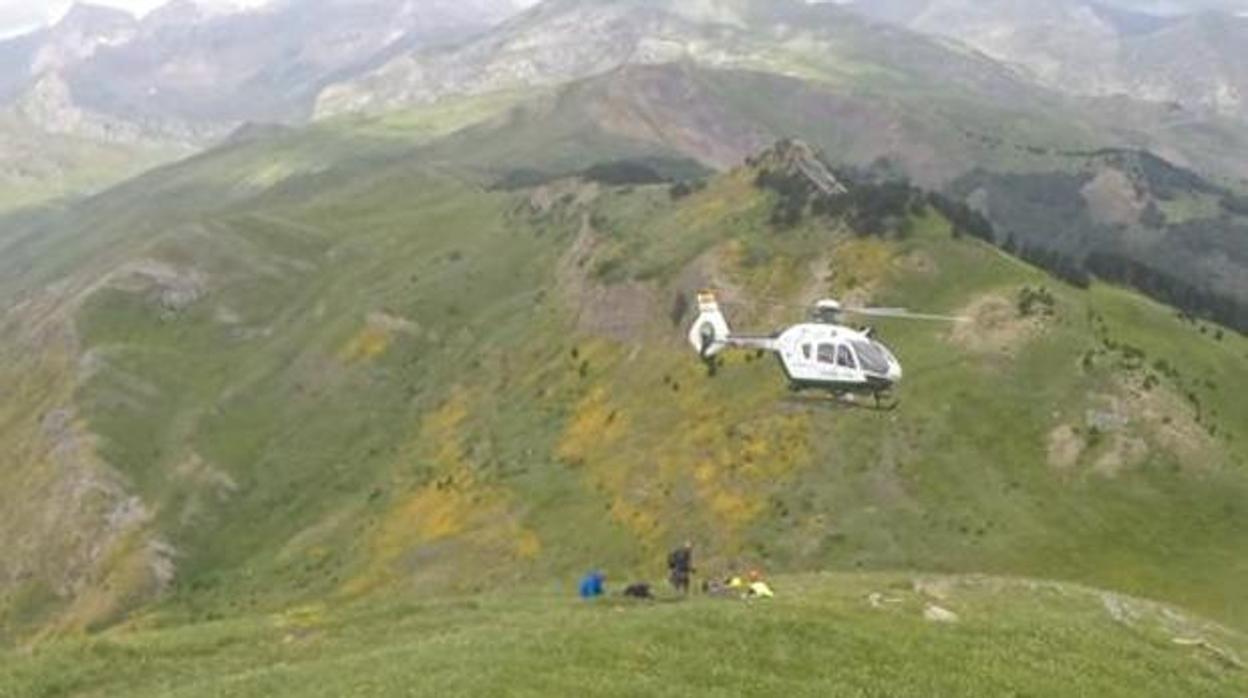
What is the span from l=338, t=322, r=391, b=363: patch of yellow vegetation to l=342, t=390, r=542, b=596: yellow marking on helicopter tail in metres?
32.6

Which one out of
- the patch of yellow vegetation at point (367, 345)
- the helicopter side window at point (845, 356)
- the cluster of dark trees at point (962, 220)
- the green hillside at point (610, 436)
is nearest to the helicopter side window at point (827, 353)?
the helicopter side window at point (845, 356)

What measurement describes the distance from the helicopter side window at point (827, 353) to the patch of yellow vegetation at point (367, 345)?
93.0 metres

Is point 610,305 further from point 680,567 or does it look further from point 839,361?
point 680,567

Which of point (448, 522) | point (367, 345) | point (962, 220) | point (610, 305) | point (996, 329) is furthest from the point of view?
point (367, 345)

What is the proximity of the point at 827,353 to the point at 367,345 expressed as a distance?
316 feet

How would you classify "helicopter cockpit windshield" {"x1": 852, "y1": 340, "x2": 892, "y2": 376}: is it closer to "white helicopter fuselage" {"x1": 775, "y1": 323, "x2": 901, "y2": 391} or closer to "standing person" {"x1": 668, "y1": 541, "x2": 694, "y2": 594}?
"white helicopter fuselage" {"x1": 775, "y1": 323, "x2": 901, "y2": 391}

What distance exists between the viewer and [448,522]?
10500cm

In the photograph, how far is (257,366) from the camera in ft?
539

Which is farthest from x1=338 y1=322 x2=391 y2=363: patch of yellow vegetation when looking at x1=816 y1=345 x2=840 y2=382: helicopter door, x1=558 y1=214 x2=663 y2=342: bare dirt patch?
x1=816 y1=345 x2=840 y2=382: helicopter door

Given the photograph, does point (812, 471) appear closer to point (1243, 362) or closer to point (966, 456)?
point (966, 456)

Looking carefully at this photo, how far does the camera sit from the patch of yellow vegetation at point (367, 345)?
153m

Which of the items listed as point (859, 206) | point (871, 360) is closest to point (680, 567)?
point (871, 360)

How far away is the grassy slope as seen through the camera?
A: 39.4 metres

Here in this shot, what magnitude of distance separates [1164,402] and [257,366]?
105262mm
